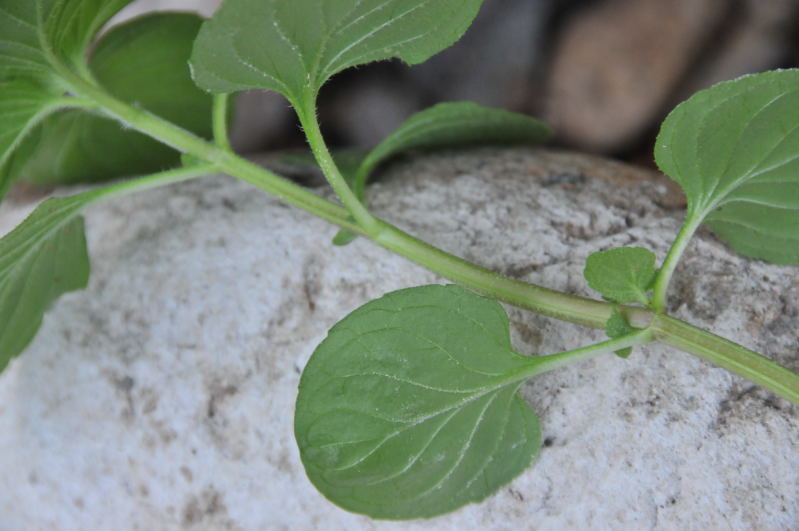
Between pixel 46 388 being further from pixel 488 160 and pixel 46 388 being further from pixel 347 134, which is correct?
pixel 347 134

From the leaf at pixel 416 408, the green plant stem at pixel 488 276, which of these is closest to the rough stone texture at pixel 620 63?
the green plant stem at pixel 488 276

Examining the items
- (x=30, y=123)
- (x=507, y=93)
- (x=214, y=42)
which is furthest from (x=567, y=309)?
(x=507, y=93)

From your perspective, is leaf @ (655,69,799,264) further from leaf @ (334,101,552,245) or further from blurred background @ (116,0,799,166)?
blurred background @ (116,0,799,166)

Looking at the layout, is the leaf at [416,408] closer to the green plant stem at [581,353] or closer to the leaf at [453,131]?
the green plant stem at [581,353]

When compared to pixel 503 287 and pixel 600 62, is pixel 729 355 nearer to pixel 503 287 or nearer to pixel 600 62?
pixel 503 287

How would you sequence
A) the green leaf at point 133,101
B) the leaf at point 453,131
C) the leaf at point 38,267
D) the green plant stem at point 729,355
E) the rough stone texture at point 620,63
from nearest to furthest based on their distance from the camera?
1. the green plant stem at point 729,355
2. the leaf at point 38,267
3. the leaf at point 453,131
4. the green leaf at point 133,101
5. the rough stone texture at point 620,63

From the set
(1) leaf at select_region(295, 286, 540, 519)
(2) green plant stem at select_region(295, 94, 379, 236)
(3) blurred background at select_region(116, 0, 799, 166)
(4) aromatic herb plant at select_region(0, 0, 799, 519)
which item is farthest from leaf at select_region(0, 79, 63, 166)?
(3) blurred background at select_region(116, 0, 799, 166)
